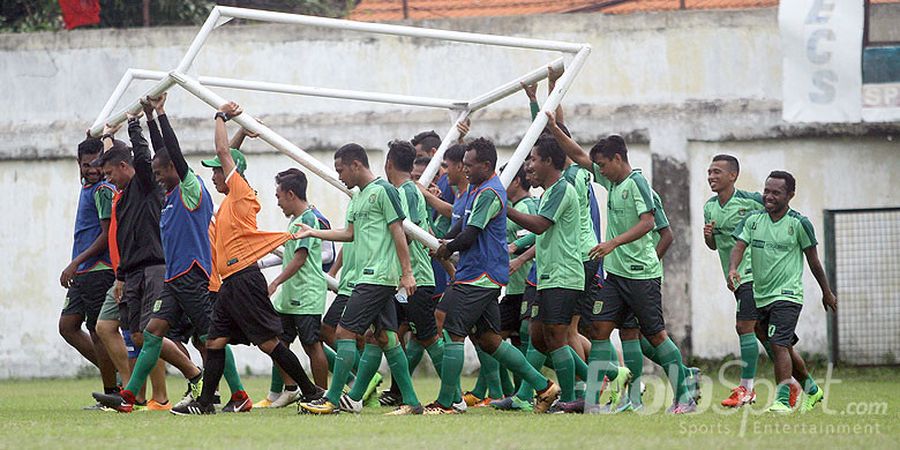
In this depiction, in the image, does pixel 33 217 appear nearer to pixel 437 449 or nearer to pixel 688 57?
pixel 688 57

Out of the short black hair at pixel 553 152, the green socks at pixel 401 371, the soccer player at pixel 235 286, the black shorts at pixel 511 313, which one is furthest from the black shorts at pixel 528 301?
the soccer player at pixel 235 286

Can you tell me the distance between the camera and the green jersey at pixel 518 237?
1109 centimetres

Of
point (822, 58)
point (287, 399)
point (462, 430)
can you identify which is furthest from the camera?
point (822, 58)

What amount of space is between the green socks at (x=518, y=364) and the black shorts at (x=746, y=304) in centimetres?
206

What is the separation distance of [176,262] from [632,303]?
10.6 feet

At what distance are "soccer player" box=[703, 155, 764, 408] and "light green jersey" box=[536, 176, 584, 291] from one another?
1808 millimetres

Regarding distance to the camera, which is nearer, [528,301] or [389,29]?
[389,29]

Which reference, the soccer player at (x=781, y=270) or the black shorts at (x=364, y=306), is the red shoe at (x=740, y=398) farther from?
the black shorts at (x=364, y=306)

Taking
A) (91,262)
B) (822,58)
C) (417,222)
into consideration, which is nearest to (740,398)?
(417,222)

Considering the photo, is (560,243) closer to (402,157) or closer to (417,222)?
(417,222)

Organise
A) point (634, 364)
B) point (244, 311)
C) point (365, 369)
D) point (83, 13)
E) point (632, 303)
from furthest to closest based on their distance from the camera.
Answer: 1. point (83, 13)
2. point (634, 364)
3. point (632, 303)
4. point (365, 369)
5. point (244, 311)

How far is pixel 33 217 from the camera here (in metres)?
16.5

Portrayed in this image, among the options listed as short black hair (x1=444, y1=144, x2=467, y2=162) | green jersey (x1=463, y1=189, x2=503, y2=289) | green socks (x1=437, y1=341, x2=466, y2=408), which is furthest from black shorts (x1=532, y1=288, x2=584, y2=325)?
short black hair (x1=444, y1=144, x2=467, y2=162)

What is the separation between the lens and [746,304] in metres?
11.3
